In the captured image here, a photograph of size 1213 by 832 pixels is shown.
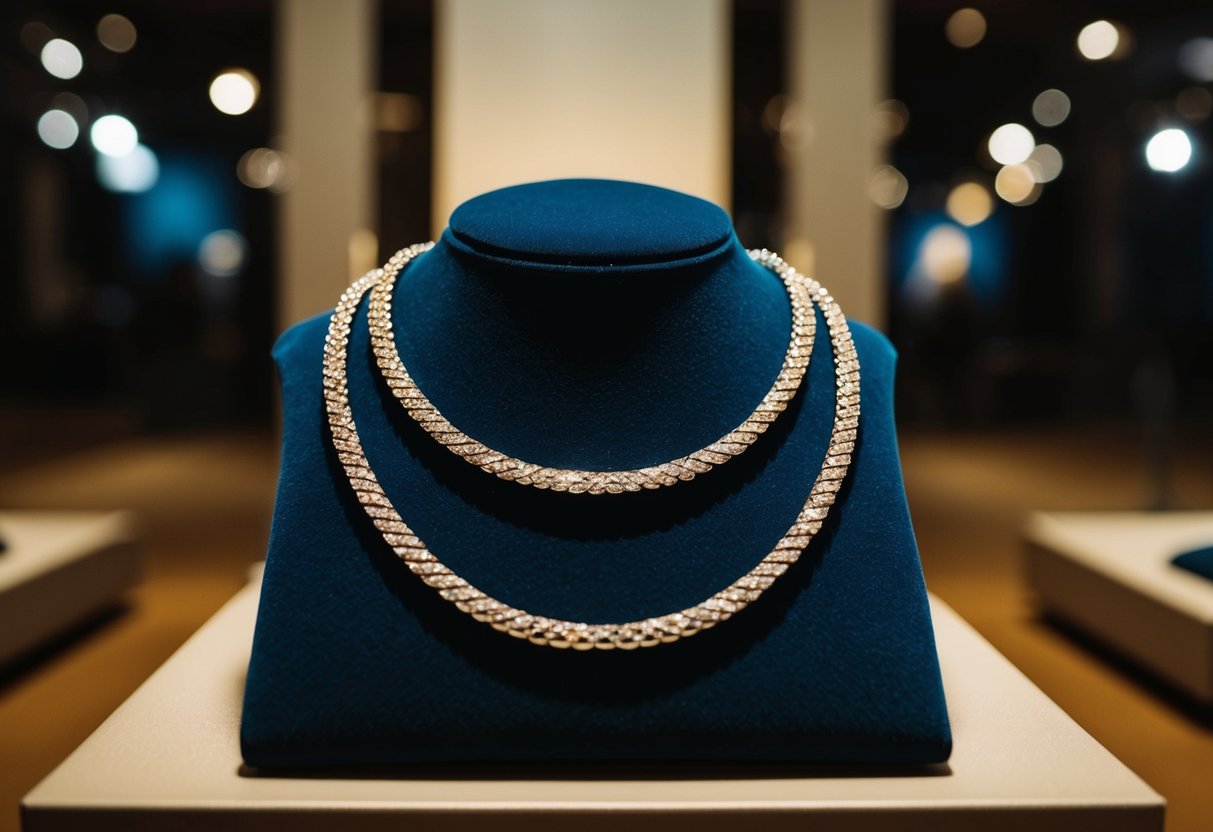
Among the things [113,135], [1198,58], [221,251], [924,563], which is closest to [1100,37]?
[1198,58]

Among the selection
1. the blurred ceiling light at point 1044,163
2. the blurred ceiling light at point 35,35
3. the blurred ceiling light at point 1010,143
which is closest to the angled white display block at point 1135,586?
the blurred ceiling light at point 1010,143

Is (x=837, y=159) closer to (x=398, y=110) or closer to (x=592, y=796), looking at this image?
(x=592, y=796)

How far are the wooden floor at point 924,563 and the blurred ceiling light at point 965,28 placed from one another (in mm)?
2580

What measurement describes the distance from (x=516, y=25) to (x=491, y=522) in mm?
1434

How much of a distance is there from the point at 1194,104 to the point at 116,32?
7772mm

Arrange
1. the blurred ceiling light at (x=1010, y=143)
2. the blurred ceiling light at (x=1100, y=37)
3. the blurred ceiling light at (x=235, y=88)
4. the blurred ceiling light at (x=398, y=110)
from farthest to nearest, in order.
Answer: the blurred ceiling light at (x=1010, y=143) < the blurred ceiling light at (x=398, y=110) < the blurred ceiling light at (x=235, y=88) < the blurred ceiling light at (x=1100, y=37)

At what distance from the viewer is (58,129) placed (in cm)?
802

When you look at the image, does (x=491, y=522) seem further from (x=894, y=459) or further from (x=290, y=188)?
(x=290, y=188)

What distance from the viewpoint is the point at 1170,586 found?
1.58 meters

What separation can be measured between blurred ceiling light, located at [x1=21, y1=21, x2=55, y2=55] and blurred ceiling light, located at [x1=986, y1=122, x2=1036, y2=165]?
686 centimetres

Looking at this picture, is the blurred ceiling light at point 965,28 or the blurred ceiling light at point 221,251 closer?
the blurred ceiling light at point 965,28

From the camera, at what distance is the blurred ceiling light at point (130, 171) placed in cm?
816

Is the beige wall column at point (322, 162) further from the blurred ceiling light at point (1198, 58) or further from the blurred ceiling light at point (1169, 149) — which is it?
the blurred ceiling light at point (1198, 58)

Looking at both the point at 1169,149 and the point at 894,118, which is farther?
the point at 894,118
